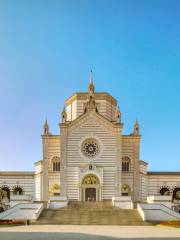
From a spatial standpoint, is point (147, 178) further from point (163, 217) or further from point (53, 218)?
point (53, 218)

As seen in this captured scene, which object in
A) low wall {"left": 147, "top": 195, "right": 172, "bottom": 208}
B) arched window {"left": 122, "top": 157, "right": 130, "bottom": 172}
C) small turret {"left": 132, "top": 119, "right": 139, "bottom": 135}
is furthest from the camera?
small turret {"left": 132, "top": 119, "right": 139, "bottom": 135}

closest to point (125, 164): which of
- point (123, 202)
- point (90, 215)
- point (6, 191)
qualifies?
point (123, 202)

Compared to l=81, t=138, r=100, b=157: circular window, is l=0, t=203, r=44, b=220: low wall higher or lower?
lower

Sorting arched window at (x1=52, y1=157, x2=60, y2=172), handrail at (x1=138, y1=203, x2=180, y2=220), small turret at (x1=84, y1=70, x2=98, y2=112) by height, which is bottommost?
handrail at (x1=138, y1=203, x2=180, y2=220)

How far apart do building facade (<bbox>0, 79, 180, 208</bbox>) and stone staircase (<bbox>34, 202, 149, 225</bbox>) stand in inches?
226

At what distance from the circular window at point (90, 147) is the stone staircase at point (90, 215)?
26.7 ft

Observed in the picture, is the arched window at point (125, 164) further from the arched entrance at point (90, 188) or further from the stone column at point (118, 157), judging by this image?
the arched entrance at point (90, 188)

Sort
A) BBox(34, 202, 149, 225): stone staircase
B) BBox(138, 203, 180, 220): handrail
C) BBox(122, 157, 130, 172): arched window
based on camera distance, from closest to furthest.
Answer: BBox(34, 202, 149, 225): stone staircase → BBox(138, 203, 180, 220): handrail → BBox(122, 157, 130, 172): arched window

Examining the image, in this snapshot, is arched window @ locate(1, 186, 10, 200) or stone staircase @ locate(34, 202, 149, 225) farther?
arched window @ locate(1, 186, 10, 200)

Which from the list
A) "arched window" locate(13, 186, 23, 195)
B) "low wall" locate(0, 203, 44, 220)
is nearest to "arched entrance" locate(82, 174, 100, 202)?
"low wall" locate(0, 203, 44, 220)

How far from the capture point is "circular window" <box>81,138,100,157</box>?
182ft

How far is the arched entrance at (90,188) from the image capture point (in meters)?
54.5

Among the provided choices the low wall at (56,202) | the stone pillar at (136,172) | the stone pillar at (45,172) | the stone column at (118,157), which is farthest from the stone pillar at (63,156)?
the stone pillar at (136,172)

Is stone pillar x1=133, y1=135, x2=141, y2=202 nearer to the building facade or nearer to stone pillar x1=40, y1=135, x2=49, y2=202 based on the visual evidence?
the building facade
